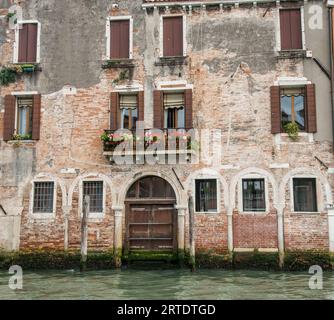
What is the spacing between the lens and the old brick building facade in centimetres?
1338

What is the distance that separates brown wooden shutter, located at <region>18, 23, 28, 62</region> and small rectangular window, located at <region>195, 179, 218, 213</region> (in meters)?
6.75

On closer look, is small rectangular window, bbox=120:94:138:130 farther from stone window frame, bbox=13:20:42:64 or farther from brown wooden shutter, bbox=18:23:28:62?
brown wooden shutter, bbox=18:23:28:62

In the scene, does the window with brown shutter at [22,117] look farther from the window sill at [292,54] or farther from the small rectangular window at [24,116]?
the window sill at [292,54]

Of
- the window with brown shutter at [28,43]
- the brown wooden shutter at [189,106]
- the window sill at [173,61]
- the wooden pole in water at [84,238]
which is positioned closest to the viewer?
the wooden pole in water at [84,238]

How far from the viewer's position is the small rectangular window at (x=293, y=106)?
13.7 m

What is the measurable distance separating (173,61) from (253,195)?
15.3ft

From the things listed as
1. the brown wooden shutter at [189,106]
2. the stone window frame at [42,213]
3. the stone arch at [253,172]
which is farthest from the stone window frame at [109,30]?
the stone arch at [253,172]

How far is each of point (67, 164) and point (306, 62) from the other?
7687mm

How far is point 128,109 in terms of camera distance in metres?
14.5

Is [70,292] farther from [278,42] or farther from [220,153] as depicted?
[278,42]

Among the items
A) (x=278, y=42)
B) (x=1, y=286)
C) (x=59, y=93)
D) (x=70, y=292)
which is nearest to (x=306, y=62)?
(x=278, y=42)

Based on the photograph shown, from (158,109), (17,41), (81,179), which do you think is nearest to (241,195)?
(158,109)

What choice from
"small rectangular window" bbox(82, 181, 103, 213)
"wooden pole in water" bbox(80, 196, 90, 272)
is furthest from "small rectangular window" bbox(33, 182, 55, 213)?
"wooden pole in water" bbox(80, 196, 90, 272)

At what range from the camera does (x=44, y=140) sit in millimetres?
14375
